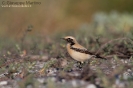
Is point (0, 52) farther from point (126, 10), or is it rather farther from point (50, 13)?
point (126, 10)

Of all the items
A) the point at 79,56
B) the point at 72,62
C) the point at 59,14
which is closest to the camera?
the point at 72,62

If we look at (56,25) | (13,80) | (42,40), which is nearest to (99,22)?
(56,25)

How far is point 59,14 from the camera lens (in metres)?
16.4

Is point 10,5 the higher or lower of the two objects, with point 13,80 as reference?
higher

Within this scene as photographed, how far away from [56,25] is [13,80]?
9.47 m

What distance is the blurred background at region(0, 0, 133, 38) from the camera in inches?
617

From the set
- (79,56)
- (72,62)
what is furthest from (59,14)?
(72,62)

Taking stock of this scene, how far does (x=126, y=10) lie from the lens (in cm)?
1677

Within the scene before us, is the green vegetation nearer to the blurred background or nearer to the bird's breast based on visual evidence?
the bird's breast

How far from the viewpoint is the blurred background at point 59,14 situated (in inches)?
617

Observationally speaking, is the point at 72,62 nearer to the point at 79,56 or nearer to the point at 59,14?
the point at 79,56

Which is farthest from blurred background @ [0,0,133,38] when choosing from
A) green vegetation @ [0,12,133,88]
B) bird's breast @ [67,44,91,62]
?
bird's breast @ [67,44,91,62]

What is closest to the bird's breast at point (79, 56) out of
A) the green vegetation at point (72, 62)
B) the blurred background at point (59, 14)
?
the green vegetation at point (72, 62)

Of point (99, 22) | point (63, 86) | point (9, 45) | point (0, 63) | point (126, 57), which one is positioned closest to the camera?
point (63, 86)
